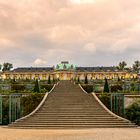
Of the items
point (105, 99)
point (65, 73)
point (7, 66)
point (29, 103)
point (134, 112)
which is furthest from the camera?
point (7, 66)

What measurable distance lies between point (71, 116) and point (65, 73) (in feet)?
366

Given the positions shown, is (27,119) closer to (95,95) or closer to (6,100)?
(6,100)

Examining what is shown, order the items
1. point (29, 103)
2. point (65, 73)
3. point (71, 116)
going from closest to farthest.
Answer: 1. point (71, 116)
2. point (29, 103)
3. point (65, 73)

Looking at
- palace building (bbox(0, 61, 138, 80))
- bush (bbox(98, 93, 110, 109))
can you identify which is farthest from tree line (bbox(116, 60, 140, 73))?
bush (bbox(98, 93, 110, 109))

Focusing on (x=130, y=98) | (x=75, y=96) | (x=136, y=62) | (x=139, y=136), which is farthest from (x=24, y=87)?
(x=136, y=62)

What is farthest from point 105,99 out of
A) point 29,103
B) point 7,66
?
point 7,66

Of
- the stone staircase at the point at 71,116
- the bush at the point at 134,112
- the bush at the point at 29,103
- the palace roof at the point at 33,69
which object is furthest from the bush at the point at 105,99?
the palace roof at the point at 33,69

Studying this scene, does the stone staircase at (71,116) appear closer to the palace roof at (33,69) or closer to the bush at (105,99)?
the bush at (105,99)

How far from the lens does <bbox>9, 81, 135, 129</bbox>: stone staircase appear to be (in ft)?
80.8

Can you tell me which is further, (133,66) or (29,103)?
(133,66)

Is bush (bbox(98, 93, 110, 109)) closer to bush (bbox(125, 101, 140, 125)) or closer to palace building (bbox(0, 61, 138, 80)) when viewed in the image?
bush (bbox(125, 101, 140, 125))

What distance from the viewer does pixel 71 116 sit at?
2662 centimetres

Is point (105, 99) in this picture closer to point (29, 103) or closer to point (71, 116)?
point (71, 116)

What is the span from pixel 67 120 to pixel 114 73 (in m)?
118
